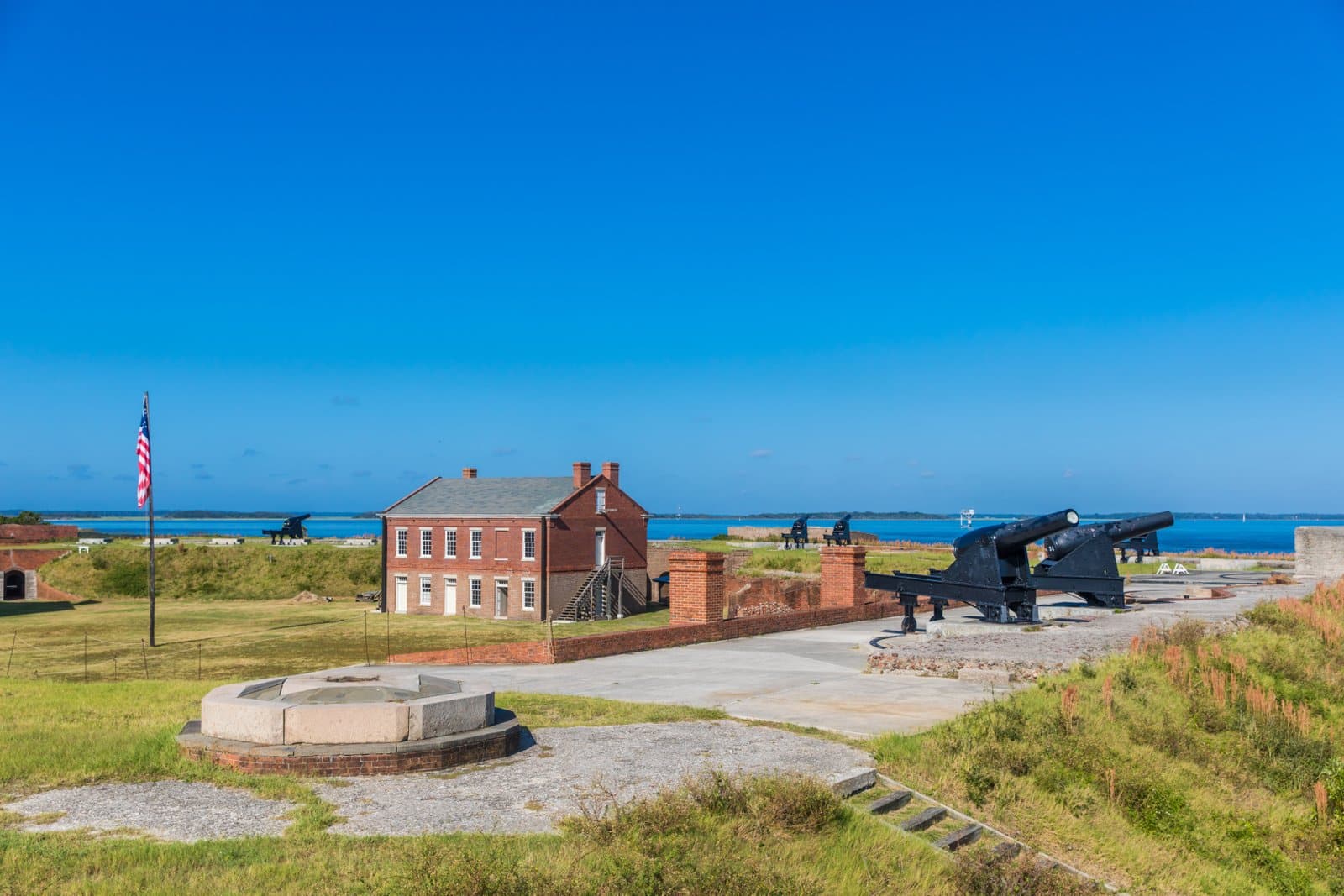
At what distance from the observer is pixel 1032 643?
18281 millimetres

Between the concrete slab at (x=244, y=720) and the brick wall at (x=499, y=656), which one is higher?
the concrete slab at (x=244, y=720)

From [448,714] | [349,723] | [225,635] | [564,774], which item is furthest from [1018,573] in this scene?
[225,635]

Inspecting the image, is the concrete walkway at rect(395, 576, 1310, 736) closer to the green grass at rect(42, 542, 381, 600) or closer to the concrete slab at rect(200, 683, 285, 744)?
the concrete slab at rect(200, 683, 285, 744)

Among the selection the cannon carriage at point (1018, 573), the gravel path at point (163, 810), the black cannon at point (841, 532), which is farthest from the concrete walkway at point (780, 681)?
the black cannon at point (841, 532)

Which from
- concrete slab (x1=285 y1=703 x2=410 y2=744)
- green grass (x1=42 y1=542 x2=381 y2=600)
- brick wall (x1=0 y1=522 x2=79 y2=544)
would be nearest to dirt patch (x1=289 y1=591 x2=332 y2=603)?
green grass (x1=42 y1=542 x2=381 y2=600)

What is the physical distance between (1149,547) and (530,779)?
176 ft

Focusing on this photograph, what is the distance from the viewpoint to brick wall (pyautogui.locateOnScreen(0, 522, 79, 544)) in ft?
248

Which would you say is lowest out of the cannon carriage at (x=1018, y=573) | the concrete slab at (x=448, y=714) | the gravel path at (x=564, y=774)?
the gravel path at (x=564, y=774)

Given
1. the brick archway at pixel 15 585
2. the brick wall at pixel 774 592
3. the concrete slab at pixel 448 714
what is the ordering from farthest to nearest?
1. the brick archway at pixel 15 585
2. the brick wall at pixel 774 592
3. the concrete slab at pixel 448 714

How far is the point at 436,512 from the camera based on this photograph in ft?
163

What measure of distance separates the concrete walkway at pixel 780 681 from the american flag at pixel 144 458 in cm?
1986

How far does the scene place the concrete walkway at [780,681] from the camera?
13133 mm

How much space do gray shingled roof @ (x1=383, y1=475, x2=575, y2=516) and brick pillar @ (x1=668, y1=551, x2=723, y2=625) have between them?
23413mm

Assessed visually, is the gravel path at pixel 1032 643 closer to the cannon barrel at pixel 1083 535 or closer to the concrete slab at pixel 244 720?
the cannon barrel at pixel 1083 535
